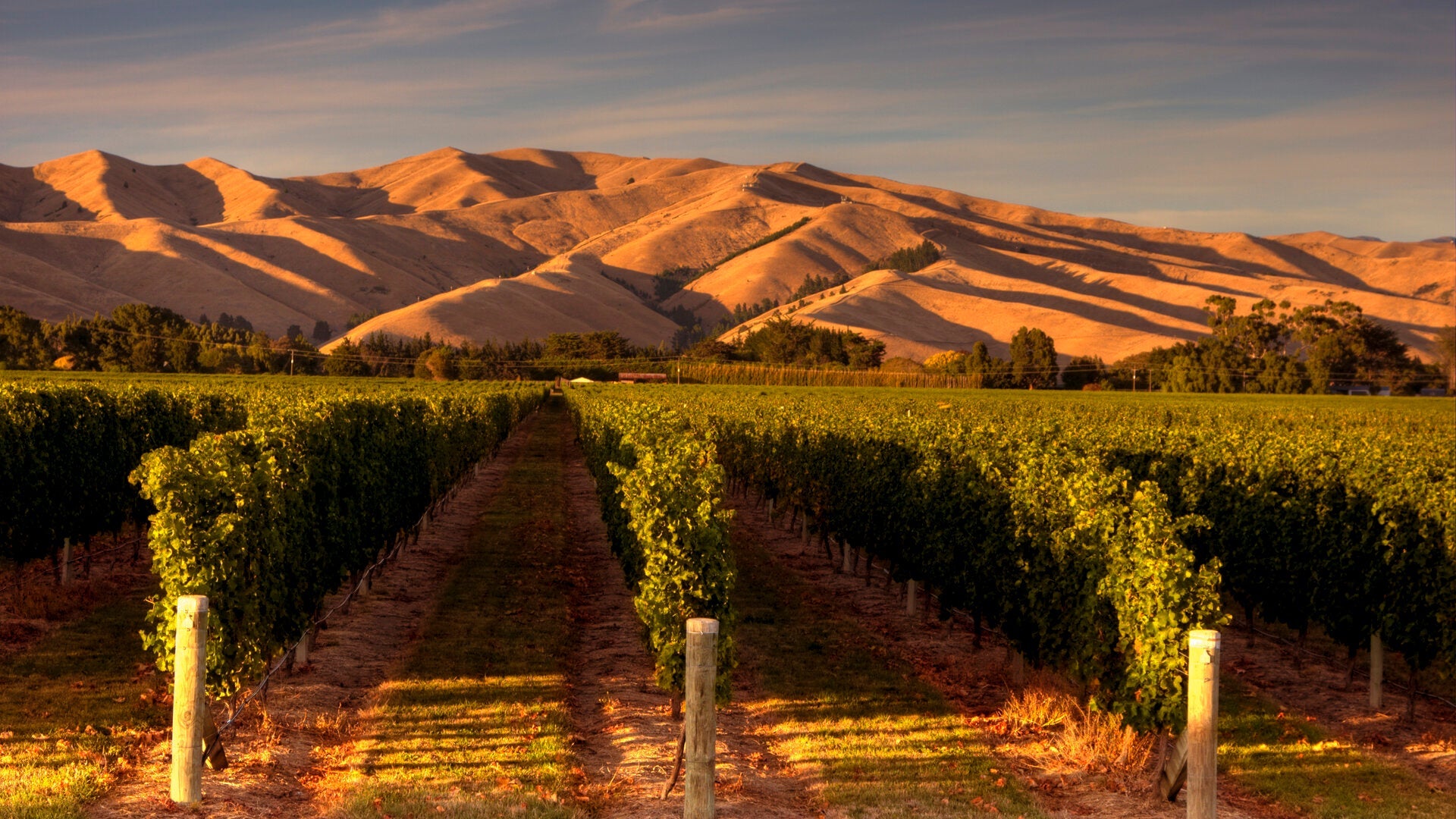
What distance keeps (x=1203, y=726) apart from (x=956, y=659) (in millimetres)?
7011

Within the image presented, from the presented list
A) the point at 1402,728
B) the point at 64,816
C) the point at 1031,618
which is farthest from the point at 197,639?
the point at 1402,728

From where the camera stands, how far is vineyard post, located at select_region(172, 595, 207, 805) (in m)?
8.88

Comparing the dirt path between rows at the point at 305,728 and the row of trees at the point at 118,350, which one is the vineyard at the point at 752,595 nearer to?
the dirt path between rows at the point at 305,728

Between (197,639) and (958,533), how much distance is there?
30.9 feet

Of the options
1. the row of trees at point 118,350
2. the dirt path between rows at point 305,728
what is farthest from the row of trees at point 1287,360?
the dirt path between rows at point 305,728

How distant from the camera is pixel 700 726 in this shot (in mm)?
8789

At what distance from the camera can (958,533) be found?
48.2 feet

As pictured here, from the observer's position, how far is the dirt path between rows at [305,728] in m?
9.27

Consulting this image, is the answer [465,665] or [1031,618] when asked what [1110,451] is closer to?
[1031,618]

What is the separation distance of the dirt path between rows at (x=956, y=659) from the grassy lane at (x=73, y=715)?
8.35m

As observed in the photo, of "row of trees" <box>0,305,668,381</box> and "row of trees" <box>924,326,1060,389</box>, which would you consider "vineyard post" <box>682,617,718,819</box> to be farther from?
"row of trees" <box>924,326,1060,389</box>

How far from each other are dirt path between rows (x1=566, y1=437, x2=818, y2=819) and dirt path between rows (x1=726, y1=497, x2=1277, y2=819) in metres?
2.45

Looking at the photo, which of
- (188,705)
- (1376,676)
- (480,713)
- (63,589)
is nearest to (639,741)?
(480,713)

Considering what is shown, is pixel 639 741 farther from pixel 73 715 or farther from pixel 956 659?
pixel 73 715
